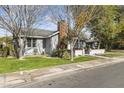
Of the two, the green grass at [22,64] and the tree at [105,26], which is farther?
the tree at [105,26]

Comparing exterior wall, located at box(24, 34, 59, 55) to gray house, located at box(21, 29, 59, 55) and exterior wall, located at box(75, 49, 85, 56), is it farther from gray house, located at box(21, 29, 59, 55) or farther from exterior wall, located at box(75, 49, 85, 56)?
exterior wall, located at box(75, 49, 85, 56)

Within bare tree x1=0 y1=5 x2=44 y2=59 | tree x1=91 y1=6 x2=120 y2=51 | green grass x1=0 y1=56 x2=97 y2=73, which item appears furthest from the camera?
tree x1=91 y1=6 x2=120 y2=51

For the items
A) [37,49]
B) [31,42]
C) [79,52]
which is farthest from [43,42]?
[79,52]

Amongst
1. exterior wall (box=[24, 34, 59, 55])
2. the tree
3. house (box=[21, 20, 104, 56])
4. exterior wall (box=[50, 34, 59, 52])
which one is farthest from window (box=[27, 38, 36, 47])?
the tree

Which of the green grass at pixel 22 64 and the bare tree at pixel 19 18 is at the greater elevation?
the bare tree at pixel 19 18

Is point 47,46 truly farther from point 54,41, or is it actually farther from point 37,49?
point 37,49

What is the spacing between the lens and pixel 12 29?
946 inches

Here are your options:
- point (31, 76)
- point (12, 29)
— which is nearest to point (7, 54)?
point (12, 29)

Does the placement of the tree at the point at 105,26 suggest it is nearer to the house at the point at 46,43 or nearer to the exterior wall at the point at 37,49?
the house at the point at 46,43

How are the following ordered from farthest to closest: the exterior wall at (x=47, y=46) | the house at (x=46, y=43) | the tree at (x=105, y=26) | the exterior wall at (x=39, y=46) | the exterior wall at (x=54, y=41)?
1. the tree at (x=105, y=26)
2. the exterior wall at (x=54, y=41)
3. the exterior wall at (x=39, y=46)
4. the exterior wall at (x=47, y=46)
5. the house at (x=46, y=43)

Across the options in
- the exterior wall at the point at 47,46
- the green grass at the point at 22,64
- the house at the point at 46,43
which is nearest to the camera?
the green grass at the point at 22,64

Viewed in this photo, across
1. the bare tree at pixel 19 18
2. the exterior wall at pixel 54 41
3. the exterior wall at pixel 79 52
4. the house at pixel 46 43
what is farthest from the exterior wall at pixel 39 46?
the bare tree at pixel 19 18

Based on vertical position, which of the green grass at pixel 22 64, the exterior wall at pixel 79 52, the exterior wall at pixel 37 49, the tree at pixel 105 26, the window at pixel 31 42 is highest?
the tree at pixel 105 26
